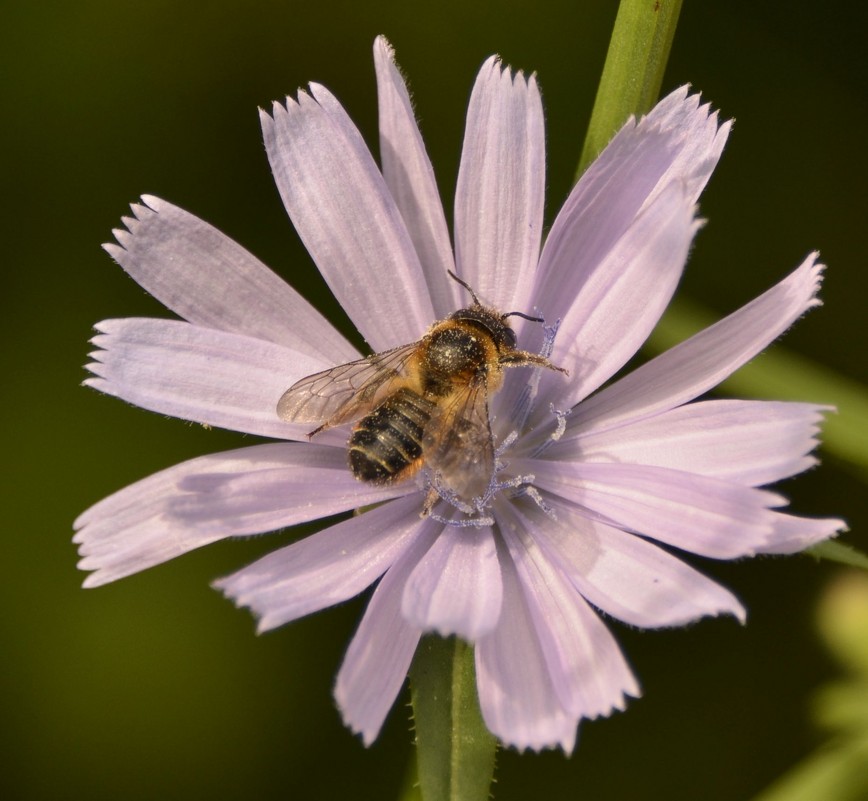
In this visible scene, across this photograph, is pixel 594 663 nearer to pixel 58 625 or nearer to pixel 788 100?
pixel 58 625

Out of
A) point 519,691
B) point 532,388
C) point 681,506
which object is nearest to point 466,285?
point 532,388

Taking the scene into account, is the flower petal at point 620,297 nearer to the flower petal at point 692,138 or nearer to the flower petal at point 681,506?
the flower petal at point 692,138

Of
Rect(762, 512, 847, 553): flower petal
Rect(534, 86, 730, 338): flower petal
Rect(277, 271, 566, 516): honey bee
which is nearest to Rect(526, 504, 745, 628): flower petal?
Rect(762, 512, 847, 553): flower petal

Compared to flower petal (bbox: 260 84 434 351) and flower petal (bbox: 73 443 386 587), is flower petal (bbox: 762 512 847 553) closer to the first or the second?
flower petal (bbox: 73 443 386 587)

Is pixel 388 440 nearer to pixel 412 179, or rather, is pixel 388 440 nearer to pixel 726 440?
pixel 412 179

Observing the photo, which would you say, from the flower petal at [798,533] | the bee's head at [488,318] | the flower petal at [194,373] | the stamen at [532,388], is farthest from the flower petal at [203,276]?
the flower petal at [798,533]

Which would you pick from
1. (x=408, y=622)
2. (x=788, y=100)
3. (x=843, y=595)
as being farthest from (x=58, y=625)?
(x=788, y=100)
